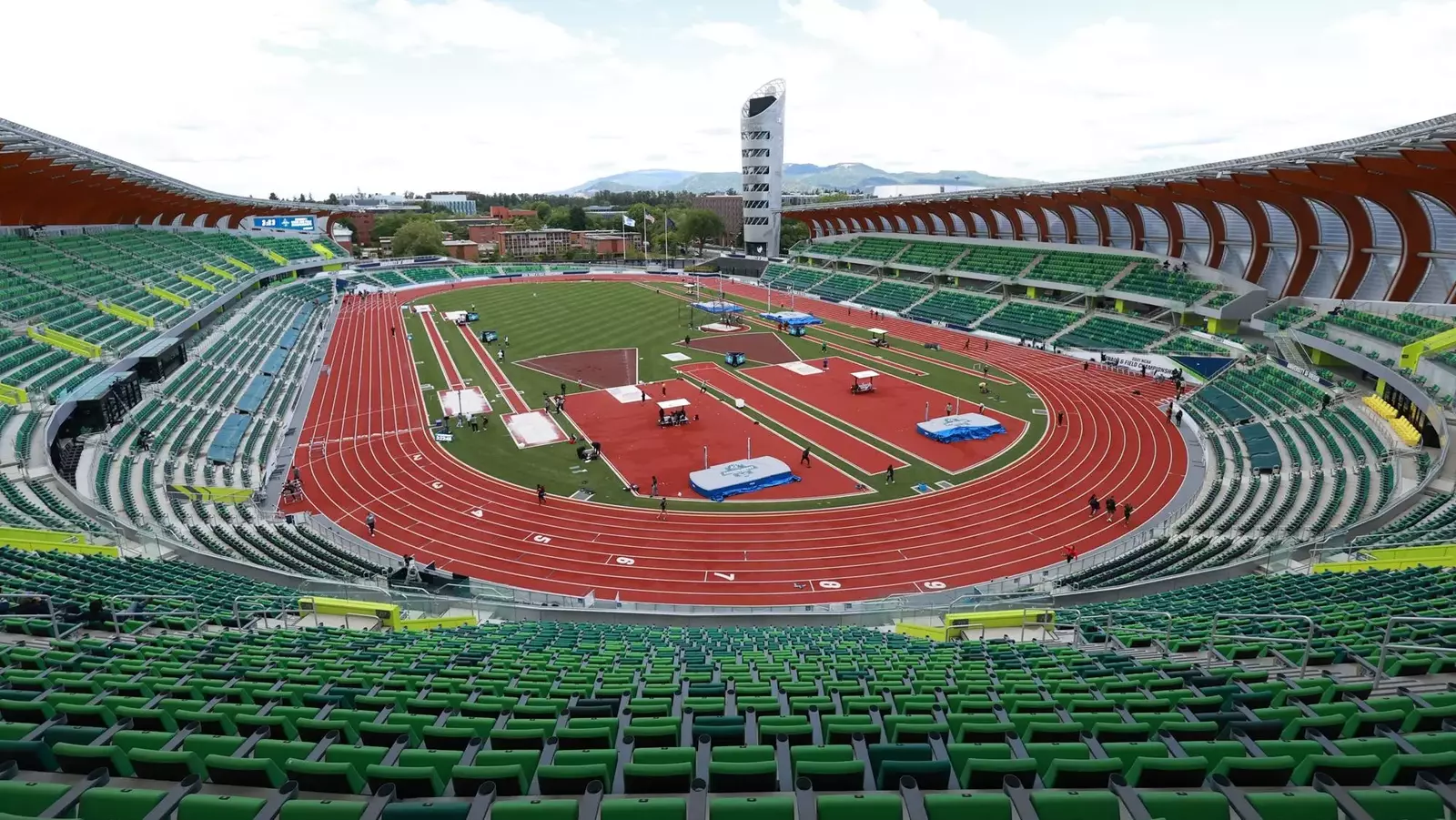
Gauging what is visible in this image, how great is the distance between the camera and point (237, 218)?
249 feet

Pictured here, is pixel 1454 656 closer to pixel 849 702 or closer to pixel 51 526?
pixel 849 702

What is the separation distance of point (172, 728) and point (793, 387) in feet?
120

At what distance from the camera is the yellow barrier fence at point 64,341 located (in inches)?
1153

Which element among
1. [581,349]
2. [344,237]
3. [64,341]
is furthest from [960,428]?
[344,237]

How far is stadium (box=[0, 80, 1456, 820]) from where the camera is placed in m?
5.26

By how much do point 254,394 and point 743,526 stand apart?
2638 cm

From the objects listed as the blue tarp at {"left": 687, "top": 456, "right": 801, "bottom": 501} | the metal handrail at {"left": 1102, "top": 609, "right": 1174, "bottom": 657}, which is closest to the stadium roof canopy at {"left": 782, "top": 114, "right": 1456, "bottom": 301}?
the metal handrail at {"left": 1102, "top": 609, "right": 1174, "bottom": 657}

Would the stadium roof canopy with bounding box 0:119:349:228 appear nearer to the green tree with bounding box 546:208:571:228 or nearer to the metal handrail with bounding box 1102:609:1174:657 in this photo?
the metal handrail with bounding box 1102:609:1174:657

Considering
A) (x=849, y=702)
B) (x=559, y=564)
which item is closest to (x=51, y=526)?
(x=559, y=564)

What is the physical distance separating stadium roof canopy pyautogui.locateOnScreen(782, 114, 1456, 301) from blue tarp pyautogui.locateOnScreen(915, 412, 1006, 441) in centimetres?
1655

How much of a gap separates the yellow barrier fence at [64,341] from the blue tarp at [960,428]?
36153 mm

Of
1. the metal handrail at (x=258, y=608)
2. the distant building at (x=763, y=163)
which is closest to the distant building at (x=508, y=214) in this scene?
the distant building at (x=763, y=163)

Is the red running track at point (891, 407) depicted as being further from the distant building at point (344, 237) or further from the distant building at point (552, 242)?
the distant building at point (344, 237)

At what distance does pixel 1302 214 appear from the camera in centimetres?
3906
